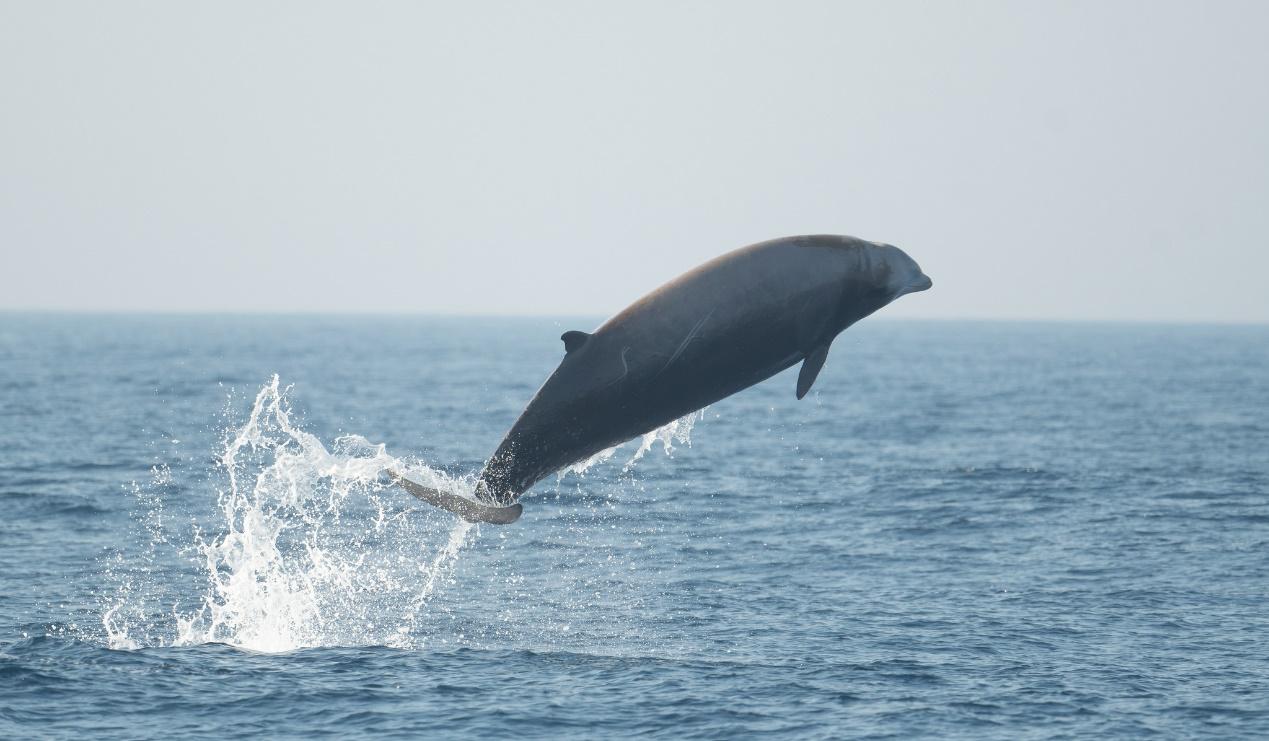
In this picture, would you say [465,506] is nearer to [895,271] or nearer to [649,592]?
[895,271]

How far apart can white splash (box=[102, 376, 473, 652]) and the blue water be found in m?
0.12

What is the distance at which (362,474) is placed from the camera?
22.2 metres

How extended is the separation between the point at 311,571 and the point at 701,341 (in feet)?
67.3

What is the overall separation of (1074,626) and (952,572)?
574 cm

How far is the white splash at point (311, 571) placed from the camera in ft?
88.9

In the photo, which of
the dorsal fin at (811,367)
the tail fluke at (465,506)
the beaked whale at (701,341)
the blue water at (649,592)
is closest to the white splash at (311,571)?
the blue water at (649,592)

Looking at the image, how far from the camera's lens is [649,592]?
107 ft

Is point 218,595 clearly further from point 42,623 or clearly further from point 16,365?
point 16,365

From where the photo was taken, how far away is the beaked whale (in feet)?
52.6

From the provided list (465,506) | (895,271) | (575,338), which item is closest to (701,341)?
(575,338)

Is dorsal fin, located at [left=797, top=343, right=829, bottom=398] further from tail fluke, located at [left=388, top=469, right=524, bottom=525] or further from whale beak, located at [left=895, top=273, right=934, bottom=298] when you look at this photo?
tail fluke, located at [left=388, top=469, right=524, bottom=525]

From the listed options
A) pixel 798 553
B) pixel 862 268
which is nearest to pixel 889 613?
pixel 798 553

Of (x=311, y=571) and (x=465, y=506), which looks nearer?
(x=465, y=506)

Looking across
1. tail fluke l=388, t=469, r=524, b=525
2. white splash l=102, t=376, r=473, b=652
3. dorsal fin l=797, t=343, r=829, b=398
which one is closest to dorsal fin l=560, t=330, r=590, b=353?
tail fluke l=388, t=469, r=524, b=525
